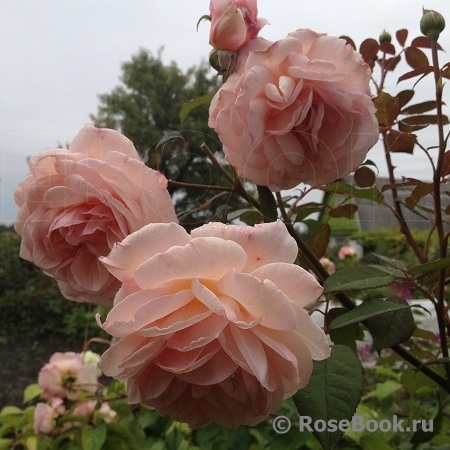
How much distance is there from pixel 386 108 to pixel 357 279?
14 centimetres

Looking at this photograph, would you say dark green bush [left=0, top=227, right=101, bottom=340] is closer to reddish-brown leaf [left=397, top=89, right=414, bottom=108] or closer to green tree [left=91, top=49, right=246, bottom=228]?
green tree [left=91, top=49, right=246, bottom=228]

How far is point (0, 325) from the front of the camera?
348cm

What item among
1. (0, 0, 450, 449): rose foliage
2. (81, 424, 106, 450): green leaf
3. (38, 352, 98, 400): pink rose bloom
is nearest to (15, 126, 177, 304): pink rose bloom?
(0, 0, 450, 449): rose foliage

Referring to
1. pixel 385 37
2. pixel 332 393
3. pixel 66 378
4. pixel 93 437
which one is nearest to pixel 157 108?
pixel 66 378

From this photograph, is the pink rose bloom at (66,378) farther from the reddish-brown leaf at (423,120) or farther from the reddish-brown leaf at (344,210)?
the reddish-brown leaf at (423,120)

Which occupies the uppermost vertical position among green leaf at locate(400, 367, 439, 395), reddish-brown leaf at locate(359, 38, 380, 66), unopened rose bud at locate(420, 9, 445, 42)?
reddish-brown leaf at locate(359, 38, 380, 66)

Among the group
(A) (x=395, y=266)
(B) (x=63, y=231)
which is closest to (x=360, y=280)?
(A) (x=395, y=266)

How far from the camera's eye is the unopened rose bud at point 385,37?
1.72 feet

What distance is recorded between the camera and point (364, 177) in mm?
422

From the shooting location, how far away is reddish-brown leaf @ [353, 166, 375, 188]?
419 millimetres

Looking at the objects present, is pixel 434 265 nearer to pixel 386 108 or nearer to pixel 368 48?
pixel 386 108

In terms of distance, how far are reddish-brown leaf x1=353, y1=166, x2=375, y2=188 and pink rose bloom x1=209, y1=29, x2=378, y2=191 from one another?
4.1 inches

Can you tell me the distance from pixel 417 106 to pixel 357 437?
1.50ft

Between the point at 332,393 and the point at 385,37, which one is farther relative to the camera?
the point at 385,37
